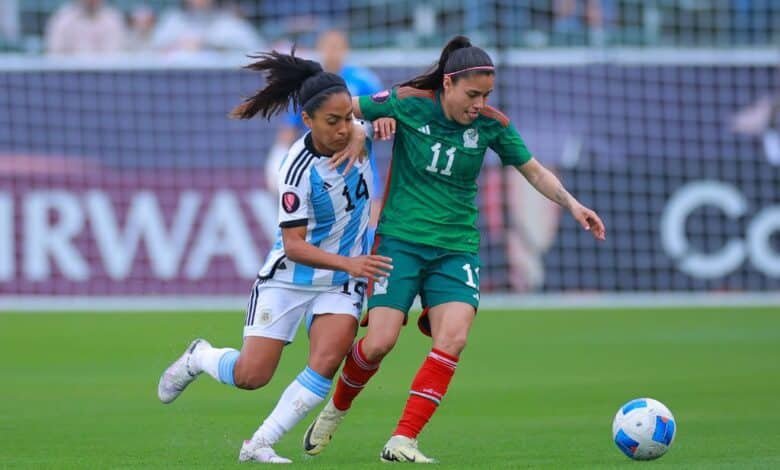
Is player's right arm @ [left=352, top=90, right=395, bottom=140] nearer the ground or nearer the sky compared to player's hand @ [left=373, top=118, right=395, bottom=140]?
nearer the sky

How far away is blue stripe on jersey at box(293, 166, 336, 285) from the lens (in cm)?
736

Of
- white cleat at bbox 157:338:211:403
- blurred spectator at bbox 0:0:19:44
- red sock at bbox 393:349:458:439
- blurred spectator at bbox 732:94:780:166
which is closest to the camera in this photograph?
red sock at bbox 393:349:458:439

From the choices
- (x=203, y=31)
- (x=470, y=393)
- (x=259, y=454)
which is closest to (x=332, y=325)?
(x=259, y=454)

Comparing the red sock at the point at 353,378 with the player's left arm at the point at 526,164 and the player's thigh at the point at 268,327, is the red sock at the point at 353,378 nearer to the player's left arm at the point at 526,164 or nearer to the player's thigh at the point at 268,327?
the player's thigh at the point at 268,327

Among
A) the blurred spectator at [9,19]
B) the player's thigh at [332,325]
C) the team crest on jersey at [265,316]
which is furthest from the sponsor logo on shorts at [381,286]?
the blurred spectator at [9,19]

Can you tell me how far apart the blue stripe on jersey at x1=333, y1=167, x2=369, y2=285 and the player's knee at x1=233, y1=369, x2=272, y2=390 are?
60cm

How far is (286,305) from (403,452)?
3.49ft

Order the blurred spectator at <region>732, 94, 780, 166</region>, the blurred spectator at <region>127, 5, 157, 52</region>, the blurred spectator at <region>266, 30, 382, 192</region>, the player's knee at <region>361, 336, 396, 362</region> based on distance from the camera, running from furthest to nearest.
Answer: the blurred spectator at <region>127, 5, 157, 52</region>
the blurred spectator at <region>732, 94, 780, 166</region>
the blurred spectator at <region>266, 30, 382, 192</region>
the player's knee at <region>361, 336, 396, 362</region>

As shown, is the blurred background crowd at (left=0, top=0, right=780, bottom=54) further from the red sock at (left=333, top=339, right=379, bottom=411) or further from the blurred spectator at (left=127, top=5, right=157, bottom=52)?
the red sock at (left=333, top=339, right=379, bottom=411)

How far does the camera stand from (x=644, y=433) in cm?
700

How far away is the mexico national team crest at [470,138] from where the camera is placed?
7691 mm

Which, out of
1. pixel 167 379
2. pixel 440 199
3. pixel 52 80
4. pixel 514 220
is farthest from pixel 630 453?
pixel 52 80

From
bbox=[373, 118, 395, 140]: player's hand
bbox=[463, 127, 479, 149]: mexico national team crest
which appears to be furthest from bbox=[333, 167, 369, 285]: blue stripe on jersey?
bbox=[463, 127, 479, 149]: mexico national team crest

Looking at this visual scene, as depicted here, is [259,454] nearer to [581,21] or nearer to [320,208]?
[320,208]
